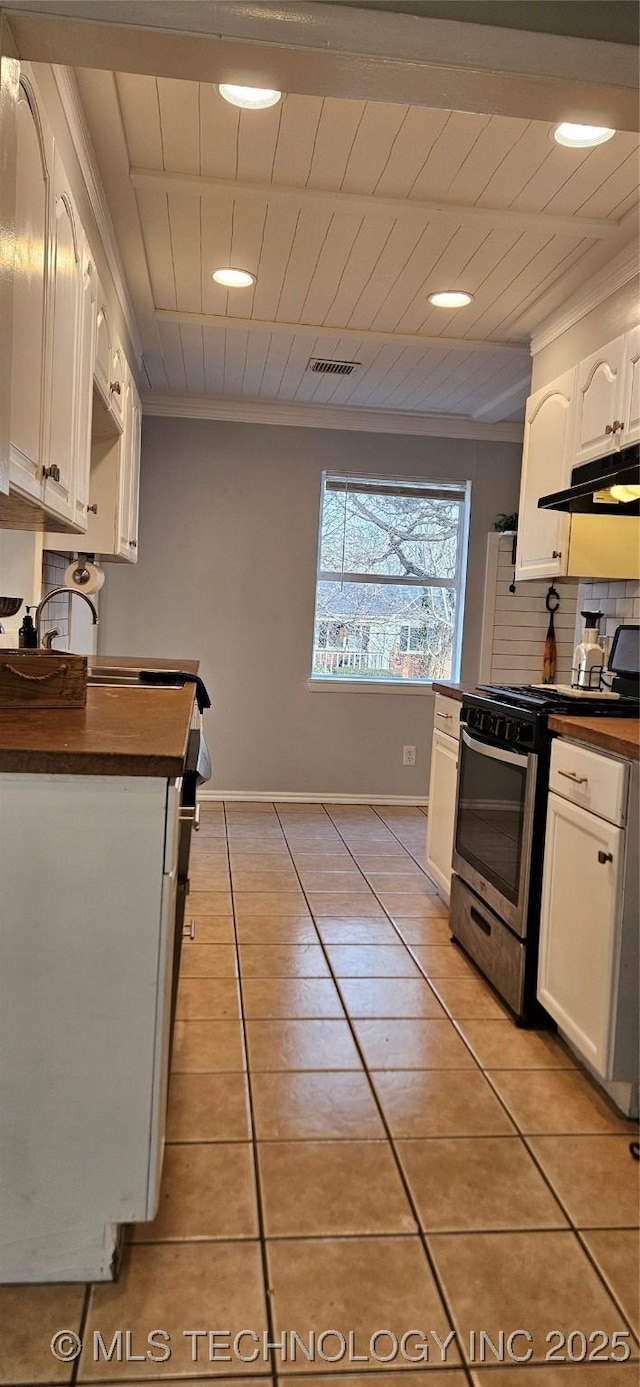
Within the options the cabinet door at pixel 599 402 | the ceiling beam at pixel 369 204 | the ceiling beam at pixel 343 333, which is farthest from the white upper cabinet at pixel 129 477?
the cabinet door at pixel 599 402

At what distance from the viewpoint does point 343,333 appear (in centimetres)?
367

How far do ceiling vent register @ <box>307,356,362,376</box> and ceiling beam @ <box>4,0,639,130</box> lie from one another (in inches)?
107

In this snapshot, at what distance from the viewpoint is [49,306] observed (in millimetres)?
1823

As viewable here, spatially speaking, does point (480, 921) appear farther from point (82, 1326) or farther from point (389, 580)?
point (389, 580)

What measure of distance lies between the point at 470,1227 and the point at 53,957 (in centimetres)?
93

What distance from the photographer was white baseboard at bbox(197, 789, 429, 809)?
521cm

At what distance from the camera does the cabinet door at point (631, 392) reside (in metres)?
2.51

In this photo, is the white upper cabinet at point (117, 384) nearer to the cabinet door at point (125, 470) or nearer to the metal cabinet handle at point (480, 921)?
the cabinet door at point (125, 470)

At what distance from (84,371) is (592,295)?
5.59ft

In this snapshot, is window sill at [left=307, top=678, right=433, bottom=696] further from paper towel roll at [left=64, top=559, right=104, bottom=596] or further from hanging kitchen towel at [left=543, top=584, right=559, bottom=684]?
paper towel roll at [left=64, top=559, right=104, bottom=596]

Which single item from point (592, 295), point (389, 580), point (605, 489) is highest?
point (592, 295)

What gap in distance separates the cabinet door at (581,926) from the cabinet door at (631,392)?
108cm

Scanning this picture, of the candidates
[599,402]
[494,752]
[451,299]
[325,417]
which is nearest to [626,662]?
[494,752]

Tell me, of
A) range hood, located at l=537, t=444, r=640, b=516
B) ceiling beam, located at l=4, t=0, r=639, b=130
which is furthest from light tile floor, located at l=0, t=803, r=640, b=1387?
ceiling beam, located at l=4, t=0, r=639, b=130
